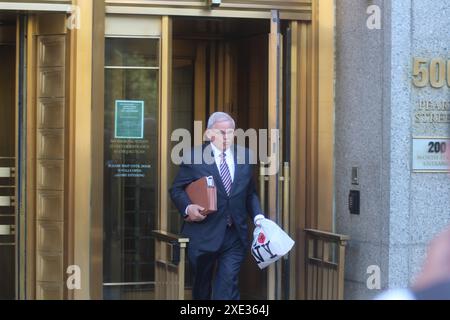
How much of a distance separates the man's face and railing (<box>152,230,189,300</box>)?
819 mm

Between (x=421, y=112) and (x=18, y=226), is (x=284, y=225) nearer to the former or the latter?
(x=421, y=112)

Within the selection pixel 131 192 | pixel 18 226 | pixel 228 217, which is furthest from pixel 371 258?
pixel 18 226

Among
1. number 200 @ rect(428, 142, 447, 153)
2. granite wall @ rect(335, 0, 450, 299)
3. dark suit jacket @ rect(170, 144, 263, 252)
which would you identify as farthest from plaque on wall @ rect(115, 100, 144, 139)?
number 200 @ rect(428, 142, 447, 153)

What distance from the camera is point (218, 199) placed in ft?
22.0

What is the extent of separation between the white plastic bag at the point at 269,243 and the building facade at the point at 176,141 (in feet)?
1.53

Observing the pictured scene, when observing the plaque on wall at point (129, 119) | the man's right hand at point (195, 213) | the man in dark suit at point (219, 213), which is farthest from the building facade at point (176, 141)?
the man's right hand at point (195, 213)

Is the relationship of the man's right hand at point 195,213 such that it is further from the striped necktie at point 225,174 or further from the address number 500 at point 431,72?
the address number 500 at point 431,72

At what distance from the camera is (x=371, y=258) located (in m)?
6.94

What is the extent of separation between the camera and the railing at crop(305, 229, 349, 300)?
278 inches

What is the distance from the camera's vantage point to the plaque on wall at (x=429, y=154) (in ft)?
22.4

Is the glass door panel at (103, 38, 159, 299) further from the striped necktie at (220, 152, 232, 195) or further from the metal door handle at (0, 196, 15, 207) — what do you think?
the metal door handle at (0, 196, 15, 207)

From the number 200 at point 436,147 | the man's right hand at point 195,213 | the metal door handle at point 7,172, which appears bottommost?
the man's right hand at point 195,213

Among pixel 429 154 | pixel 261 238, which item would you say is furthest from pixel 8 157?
pixel 429 154
